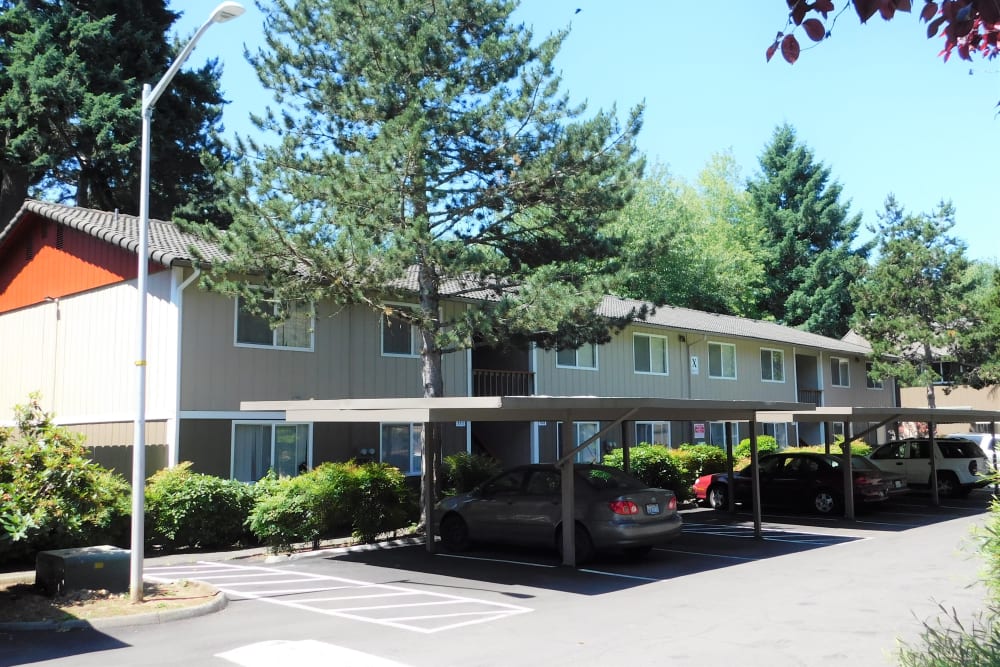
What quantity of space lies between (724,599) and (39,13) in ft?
108

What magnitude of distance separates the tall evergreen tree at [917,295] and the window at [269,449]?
1006 inches

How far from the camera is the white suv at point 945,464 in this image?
2533 cm

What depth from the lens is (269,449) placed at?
63.6 ft

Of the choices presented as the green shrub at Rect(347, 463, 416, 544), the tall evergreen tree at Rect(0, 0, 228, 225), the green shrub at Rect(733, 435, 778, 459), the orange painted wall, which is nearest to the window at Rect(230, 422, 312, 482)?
the green shrub at Rect(347, 463, 416, 544)

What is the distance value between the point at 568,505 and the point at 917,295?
2710cm

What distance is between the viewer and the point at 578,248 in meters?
18.3

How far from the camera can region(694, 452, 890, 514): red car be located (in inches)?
810

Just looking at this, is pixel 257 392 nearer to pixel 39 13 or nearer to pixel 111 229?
pixel 111 229

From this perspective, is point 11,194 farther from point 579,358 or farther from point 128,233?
point 579,358

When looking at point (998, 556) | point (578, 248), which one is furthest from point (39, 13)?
point (998, 556)

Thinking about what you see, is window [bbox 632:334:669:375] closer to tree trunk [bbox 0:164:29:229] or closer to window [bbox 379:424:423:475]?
window [bbox 379:424:423:475]

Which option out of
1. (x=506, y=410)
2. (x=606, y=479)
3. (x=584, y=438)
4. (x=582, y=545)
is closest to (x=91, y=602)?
(x=506, y=410)

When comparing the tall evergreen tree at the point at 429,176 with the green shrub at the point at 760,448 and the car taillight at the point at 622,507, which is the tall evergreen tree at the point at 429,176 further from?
the green shrub at the point at 760,448

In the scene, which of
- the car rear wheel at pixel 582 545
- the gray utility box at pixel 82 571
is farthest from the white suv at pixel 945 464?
the gray utility box at pixel 82 571
